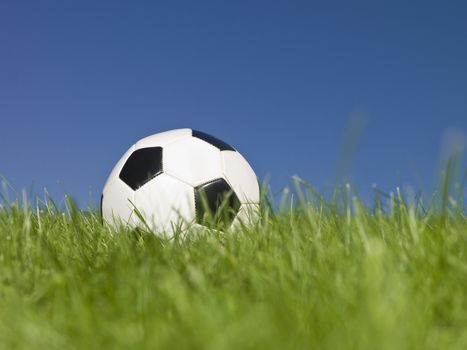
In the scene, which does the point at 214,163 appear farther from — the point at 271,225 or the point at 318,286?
the point at 318,286

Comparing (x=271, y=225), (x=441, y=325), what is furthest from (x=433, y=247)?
(x=271, y=225)

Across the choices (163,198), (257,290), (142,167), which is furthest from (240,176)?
(257,290)

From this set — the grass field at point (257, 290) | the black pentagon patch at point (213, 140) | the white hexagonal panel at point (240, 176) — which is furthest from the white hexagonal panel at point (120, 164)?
the grass field at point (257, 290)

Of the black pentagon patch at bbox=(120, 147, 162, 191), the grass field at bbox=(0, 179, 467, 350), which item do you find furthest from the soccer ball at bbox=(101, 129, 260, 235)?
the grass field at bbox=(0, 179, 467, 350)

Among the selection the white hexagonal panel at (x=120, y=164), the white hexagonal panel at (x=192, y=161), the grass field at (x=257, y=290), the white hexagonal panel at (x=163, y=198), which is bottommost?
the grass field at (x=257, y=290)

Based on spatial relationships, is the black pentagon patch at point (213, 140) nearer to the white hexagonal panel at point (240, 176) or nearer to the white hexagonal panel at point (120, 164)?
the white hexagonal panel at point (240, 176)

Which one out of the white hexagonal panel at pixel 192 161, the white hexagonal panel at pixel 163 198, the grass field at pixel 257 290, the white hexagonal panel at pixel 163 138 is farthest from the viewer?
the white hexagonal panel at pixel 163 138

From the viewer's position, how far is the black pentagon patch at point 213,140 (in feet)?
17.5

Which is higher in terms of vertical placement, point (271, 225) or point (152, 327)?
point (271, 225)

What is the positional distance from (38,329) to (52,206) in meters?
3.09

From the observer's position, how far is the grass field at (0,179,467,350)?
1571mm

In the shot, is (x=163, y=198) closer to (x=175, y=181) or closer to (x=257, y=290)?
(x=175, y=181)

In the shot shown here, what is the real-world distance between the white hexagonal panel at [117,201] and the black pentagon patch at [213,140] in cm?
84

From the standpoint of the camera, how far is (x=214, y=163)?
5.12 meters
